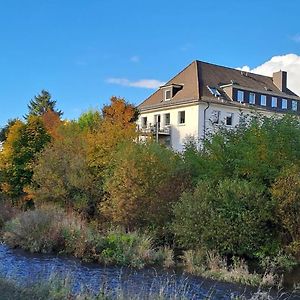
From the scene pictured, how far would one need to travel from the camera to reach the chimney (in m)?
50.4

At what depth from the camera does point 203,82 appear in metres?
42.9

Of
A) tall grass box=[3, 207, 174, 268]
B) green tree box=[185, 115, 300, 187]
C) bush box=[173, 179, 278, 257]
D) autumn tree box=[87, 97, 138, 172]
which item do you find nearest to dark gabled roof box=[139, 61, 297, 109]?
autumn tree box=[87, 97, 138, 172]

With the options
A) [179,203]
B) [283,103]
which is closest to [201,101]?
[283,103]

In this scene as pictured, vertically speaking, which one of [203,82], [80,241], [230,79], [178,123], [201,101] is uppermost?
[230,79]

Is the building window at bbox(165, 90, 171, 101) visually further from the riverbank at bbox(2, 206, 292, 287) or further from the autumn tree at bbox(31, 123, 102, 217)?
the riverbank at bbox(2, 206, 292, 287)

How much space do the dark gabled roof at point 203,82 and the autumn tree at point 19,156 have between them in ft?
54.5

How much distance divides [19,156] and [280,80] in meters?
33.6

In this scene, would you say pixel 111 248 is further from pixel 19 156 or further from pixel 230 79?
pixel 230 79

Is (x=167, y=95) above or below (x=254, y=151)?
above

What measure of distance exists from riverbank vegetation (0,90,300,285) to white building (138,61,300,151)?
16.6 m

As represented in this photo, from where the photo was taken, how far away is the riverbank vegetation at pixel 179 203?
15.1 meters

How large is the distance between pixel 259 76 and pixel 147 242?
3873 centimetres

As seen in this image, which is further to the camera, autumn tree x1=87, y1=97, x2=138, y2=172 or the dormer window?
the dormer window

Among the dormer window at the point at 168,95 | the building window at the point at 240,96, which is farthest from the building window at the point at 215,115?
the dormer window at the point at 168,95
